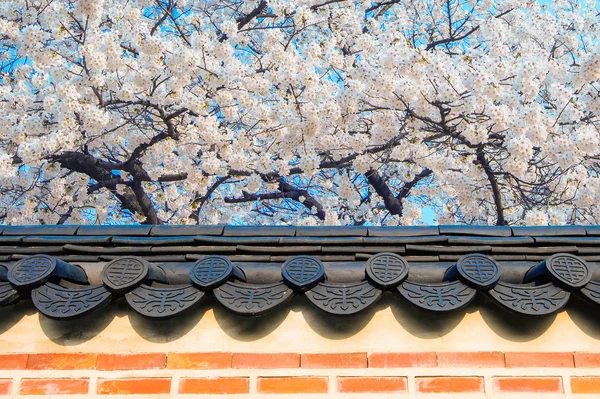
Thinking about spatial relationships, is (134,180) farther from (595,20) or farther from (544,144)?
(595,20)

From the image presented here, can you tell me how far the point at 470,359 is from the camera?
2.46 meters

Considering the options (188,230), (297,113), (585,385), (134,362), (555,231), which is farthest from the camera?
(297,113)

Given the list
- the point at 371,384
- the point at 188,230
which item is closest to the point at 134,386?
the point at 188,230

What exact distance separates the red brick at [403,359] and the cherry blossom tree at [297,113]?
440 centimetres

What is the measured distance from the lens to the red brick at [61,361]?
8.26 feet

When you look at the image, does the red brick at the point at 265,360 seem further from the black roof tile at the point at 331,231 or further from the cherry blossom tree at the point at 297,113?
the cherry blossom tree at the point at 297,113

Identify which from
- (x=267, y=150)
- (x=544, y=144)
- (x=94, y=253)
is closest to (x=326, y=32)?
(x=267, y=150)

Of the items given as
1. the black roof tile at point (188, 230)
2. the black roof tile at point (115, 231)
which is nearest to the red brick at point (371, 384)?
the black roof tile at point (188, 230)

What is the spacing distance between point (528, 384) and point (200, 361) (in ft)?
3.39

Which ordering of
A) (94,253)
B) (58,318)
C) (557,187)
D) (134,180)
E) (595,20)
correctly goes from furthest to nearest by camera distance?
(595,20) → (134,180) → (557,187) → (94,253) → (58,318)

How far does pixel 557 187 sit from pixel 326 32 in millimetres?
3628

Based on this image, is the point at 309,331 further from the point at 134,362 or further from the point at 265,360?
the point at 134,362

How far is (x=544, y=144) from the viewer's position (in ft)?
23.4

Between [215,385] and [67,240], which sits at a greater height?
[67,240]
